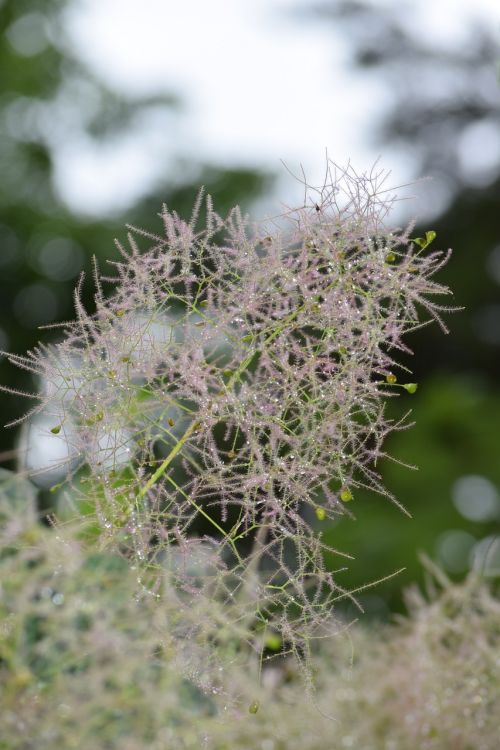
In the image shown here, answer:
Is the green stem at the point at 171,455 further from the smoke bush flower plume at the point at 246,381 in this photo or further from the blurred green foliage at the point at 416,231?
the blurred green foliage at the point at 416,231

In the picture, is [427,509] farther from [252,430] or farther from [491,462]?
[252,430]

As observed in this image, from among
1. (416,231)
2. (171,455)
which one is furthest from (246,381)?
(416,231)

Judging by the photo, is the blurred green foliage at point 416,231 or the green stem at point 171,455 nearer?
the green stem at point 171,455

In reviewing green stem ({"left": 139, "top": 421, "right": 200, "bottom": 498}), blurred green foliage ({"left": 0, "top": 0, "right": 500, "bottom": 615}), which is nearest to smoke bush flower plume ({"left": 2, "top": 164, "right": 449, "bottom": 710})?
green stem ({"left": 139, "top": 421, "right": 200, "bottom": 498})

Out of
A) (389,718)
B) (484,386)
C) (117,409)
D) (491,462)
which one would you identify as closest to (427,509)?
(491,462)

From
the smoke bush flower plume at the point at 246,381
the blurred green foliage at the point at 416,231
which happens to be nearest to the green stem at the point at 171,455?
the smoke bush flower plume at the point at 246,381

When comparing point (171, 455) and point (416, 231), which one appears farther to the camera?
point (416, 231)

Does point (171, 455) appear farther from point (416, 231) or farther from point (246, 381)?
point (416, 231)

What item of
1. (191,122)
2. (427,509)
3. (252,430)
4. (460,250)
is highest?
(191,122)

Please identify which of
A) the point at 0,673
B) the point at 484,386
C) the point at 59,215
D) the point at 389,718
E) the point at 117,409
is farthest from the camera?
the point at 59,215
